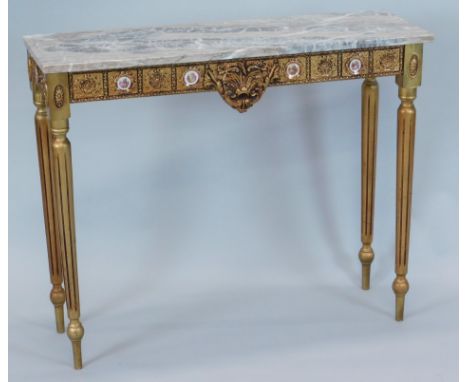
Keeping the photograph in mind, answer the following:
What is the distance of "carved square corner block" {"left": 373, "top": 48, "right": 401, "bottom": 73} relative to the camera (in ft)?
15.9

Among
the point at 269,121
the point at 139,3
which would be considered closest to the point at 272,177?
the point at 269,121

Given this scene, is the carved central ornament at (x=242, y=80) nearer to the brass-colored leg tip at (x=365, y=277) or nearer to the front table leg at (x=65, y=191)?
the front table leg at (x=65, y=191)

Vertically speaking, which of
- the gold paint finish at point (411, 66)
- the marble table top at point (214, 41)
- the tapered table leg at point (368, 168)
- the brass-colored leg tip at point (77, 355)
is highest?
the marble table top at point (214, 41)

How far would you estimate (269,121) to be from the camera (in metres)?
5.96

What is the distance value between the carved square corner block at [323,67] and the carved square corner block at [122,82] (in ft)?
2.30

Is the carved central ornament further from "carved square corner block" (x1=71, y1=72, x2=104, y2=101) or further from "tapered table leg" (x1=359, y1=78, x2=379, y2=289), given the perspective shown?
"tapered table leg" (x1=359, y1=78, x2=379, y2=289)

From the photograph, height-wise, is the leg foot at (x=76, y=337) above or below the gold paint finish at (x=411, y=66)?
below

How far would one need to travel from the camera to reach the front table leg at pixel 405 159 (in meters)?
4.90

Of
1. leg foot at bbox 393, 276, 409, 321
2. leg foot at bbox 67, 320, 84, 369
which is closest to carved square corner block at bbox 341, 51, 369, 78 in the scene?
leg foot at bbox 393, 276, 409, 321

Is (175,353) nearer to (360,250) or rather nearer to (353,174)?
(360,250)

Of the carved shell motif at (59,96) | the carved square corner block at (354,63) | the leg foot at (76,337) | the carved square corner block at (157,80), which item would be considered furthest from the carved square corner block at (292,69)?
the leg foot at (76,337)

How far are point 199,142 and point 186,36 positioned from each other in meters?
1.11

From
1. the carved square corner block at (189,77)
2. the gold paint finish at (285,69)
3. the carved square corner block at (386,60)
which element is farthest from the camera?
the carved square corner block at (386,60)

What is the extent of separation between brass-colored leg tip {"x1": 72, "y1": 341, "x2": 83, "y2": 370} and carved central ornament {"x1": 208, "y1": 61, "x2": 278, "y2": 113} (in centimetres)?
115
